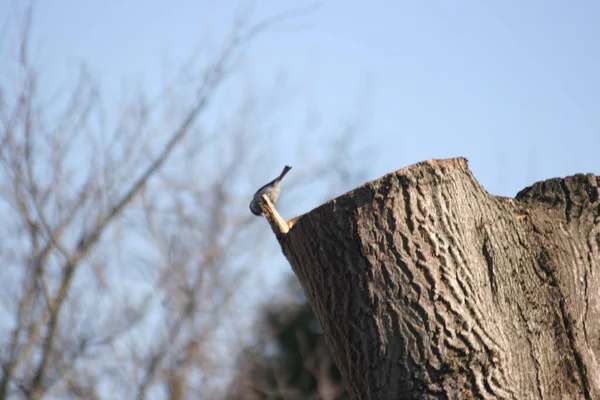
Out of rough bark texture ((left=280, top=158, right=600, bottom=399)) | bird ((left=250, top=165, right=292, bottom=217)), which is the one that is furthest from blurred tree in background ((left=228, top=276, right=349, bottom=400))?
rough bark texture ((left=280, top=158, right=600, bottom=399))

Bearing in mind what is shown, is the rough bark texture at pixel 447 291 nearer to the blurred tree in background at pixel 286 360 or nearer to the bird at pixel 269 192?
the bird at pixel 269 192

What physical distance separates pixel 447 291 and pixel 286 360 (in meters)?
7.70

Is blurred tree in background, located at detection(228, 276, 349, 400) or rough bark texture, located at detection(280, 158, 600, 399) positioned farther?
blurred tree in background, located at detection(228, 276, 349, 400)

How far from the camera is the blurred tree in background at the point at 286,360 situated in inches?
395

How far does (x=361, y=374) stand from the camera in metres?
2.99

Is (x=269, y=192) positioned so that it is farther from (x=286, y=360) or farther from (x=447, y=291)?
(x=286, y=360)

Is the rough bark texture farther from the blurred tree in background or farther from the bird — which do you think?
the blurred tree in background

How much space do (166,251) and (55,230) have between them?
2.98 m

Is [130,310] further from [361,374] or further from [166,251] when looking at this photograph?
[361,374]

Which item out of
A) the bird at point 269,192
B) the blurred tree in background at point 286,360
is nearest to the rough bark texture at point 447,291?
the bird at point 269,192

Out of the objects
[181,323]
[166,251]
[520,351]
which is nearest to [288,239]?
[520,351]

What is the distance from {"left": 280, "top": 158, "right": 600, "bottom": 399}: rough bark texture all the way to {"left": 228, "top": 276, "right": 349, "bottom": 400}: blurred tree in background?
694cm

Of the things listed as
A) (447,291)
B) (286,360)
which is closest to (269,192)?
(447,291)

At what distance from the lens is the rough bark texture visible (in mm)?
2871
